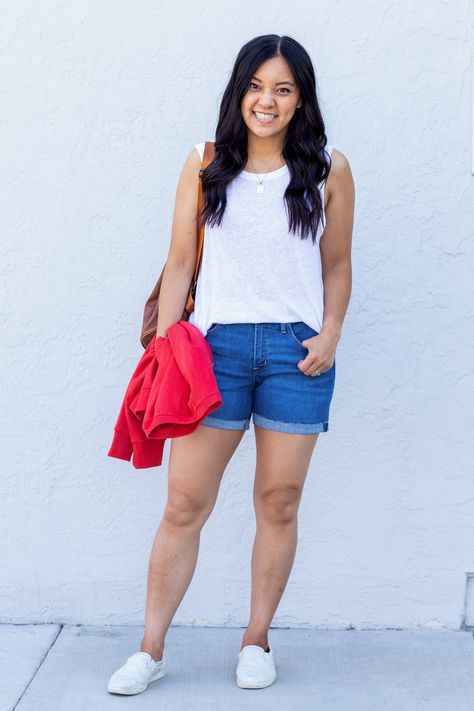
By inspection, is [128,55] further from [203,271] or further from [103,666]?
[103,666]

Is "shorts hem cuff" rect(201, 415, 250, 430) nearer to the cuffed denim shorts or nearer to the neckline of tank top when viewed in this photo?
the cuffed denim shorts

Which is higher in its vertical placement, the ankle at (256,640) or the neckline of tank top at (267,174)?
the neckline of tank top at (267,174)

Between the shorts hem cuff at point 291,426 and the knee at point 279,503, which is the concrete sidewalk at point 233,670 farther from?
the shorts hem cuff at point 291,426

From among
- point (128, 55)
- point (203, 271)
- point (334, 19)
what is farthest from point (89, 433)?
point (334, 19)

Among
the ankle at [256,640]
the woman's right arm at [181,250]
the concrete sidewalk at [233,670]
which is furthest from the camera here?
the ankle at [256,640]

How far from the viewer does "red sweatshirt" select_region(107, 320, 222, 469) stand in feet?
9.35

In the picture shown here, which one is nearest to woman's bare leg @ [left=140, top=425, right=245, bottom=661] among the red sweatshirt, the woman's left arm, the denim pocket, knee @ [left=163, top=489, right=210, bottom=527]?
knee @ [left=163, top=489, right=210, bottom=527]

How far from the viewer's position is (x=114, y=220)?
11.5 ft

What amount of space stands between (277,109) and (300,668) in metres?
1.81

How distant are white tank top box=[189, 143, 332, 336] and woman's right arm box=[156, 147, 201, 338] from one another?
0.06m

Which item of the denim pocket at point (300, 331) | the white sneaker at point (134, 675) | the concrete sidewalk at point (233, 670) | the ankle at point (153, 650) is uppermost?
the denim pocket at point (300, 331)

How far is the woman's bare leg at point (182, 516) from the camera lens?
9.87 ft

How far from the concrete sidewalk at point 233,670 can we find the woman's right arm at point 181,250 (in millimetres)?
1124

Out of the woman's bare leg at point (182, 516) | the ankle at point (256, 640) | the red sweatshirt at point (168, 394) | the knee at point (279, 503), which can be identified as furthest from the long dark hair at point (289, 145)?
the ankle at point (256, 640)
